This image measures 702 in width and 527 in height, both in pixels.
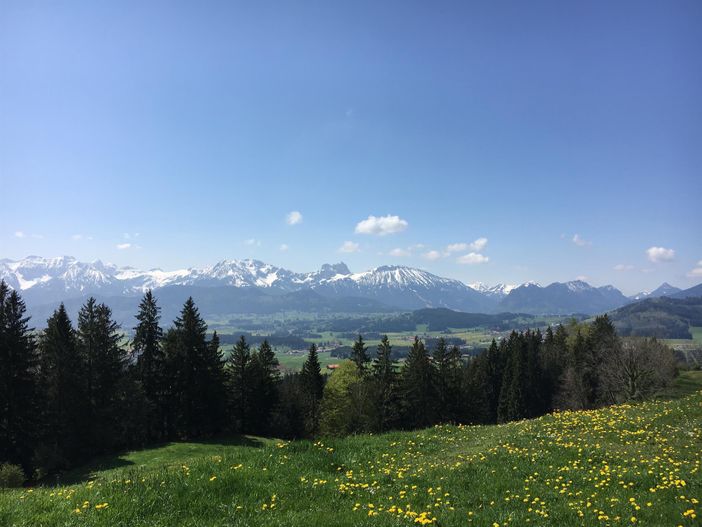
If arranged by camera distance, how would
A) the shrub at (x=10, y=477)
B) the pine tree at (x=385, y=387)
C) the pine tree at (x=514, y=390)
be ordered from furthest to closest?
the pine tree at (x=514, y=390)
the pine tree at (x=385, y=387)
the shrub at (x=10, y=477)

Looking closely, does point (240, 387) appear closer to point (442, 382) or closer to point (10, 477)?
point (442, 382)

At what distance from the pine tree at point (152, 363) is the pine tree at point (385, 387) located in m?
29.9

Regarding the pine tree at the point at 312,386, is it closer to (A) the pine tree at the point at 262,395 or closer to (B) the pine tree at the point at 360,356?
(B) the pine tree at the point at 360,356

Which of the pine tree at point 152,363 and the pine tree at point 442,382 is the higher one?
the pine tree at point 152,363

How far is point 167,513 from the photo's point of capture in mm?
9008

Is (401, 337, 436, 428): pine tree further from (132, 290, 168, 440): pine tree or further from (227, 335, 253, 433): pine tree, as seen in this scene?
(132, 290, 168, 440): pine tree

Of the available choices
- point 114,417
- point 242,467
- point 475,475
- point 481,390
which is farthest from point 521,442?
point 481,390

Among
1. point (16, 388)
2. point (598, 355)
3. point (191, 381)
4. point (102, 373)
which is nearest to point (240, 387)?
point (191, 381)

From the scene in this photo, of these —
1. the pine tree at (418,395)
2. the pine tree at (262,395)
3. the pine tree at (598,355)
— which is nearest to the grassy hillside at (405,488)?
the pine tree at (418,395)

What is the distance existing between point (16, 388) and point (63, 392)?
3884mm

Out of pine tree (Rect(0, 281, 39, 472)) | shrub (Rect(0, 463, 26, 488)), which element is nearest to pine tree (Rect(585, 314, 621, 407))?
A: shrub (Rect(0, 463, 26, 488))

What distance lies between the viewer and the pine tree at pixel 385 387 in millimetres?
62281

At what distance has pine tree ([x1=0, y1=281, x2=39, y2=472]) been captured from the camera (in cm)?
3775

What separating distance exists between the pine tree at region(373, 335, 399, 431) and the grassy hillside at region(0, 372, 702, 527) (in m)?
47.1
